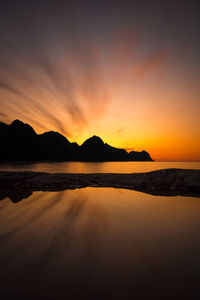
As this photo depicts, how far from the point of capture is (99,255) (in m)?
2.41

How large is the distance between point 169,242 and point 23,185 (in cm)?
897

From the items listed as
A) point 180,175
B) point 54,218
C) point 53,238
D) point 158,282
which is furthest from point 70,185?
point 158,282

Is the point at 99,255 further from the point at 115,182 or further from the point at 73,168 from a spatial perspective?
the point at 73,168

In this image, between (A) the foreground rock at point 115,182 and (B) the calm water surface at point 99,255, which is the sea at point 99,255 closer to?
(B) the calm water surface at point 99,255

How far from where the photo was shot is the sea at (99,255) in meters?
1.74

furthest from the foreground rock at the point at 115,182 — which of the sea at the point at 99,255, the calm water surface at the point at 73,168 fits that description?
the calm water surface at the point at 73,168

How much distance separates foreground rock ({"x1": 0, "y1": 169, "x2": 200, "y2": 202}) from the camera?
7.80 m

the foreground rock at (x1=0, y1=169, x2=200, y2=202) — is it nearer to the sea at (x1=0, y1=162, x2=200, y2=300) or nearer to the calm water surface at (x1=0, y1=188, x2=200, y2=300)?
the calm water surface at (x1=0, y1=188, x2=200, y2=300)

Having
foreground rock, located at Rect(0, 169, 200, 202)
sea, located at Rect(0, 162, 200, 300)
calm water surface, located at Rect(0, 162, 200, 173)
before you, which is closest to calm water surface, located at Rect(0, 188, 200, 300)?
sea, located at Rect(0, 162, 200, 300)

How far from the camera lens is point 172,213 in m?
4.55

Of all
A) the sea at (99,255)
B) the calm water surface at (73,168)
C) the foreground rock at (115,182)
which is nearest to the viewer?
the sea at (99,255)

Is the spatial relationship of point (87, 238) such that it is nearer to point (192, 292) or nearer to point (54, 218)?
point (54, 218)

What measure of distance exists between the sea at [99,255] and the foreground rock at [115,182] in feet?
12.4

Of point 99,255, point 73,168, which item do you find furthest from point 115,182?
point 73,168
